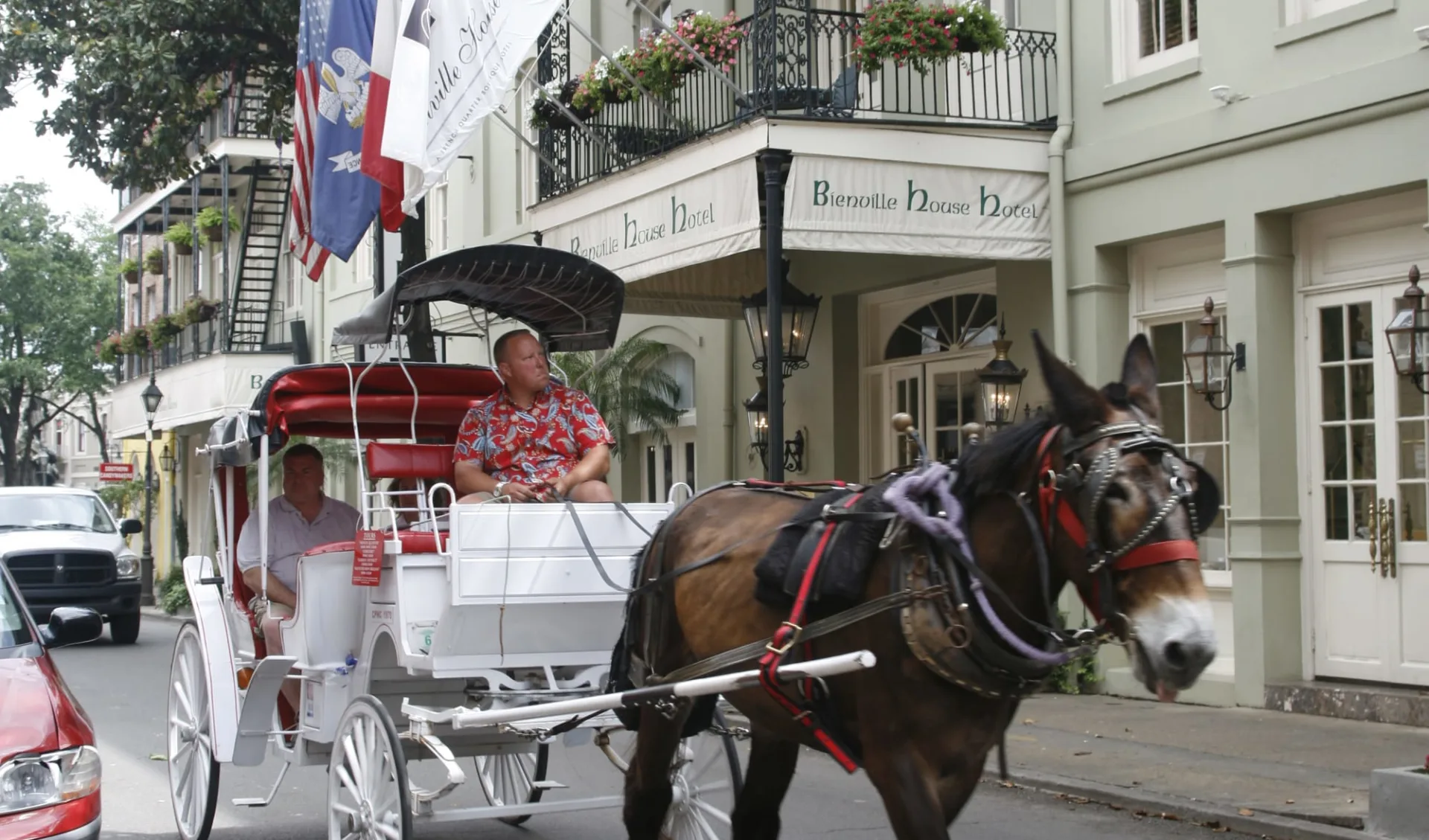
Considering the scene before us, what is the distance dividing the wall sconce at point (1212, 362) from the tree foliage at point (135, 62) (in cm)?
1098

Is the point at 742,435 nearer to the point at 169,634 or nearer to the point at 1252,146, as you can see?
the point at 1252,146

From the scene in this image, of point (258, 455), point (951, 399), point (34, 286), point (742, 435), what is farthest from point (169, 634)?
point (34, 286)

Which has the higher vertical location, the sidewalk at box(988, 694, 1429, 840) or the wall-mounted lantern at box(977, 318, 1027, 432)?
the wall-mounted lantern at box(977, 318, 1027, 432)

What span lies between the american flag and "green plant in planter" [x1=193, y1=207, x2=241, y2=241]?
21.5m

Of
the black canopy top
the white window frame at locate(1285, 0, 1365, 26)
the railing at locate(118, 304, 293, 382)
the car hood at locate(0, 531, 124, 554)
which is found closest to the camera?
the black canopy top

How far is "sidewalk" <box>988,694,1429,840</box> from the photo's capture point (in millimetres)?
7891

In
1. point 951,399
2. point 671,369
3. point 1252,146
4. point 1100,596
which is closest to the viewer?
point 1100,596

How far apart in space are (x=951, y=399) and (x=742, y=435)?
11.1 ft

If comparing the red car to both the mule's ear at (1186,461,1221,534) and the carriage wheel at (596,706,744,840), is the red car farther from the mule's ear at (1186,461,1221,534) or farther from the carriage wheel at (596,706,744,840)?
the mule's ear at (1186,461,1221,534)

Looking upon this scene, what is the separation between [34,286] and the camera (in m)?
53.0

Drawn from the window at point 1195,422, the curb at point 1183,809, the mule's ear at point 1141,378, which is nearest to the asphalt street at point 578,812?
the curb at point 1183,809

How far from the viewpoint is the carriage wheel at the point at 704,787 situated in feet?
21.0

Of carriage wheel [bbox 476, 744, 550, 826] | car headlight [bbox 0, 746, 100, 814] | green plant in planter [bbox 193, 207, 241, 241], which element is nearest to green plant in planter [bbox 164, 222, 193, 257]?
green plant in planter [bbox 193, 207, 241, 241]

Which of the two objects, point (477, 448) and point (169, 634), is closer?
point (477, 448)
